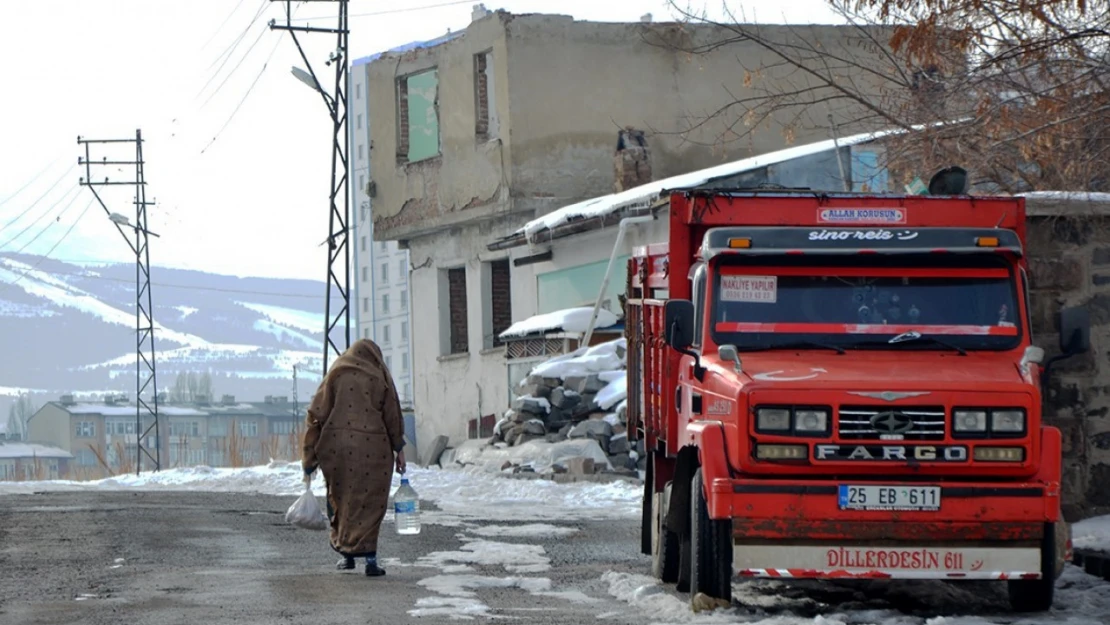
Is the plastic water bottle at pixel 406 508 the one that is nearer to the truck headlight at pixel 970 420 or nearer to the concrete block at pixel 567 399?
the truck headlight at pixel 970 420

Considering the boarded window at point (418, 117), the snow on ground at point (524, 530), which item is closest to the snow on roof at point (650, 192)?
the boarded window at point (418, 117)

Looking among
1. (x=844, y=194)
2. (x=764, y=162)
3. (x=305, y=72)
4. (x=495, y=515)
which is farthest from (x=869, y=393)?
(x=305, y=72)

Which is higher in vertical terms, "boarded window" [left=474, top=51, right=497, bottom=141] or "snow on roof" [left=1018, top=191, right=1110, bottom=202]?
"boarded window" [left=474, top=51, right=497, bottom=141]

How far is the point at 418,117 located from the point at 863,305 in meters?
29.3

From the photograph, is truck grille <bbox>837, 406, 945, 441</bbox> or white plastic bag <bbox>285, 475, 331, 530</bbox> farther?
white plastic bag <bbox>285, 475, 331, 530</bbox>

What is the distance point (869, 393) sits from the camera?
387 inches

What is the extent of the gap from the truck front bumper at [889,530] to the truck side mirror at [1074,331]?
47.2 inches

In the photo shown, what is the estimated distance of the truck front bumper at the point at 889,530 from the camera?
32.1 ft

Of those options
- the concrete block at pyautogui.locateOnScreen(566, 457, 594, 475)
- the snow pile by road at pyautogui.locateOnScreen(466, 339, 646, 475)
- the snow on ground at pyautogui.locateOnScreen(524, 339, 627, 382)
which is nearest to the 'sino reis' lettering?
the concrete block at pyautogui.locateOnScreen(566, 457, 594, 475)

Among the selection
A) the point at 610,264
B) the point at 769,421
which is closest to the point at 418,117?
the point at 610,264

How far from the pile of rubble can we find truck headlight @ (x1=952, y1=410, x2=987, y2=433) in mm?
16552

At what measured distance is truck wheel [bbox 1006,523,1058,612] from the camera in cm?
993

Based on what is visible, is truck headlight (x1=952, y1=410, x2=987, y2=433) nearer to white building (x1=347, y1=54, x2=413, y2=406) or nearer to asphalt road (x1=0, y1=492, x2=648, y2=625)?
asphalt road (x1=0, y1=492, x2=648, y2=625)

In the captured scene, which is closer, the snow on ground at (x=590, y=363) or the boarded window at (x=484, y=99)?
the snow on ground at (x=590, y=363)
